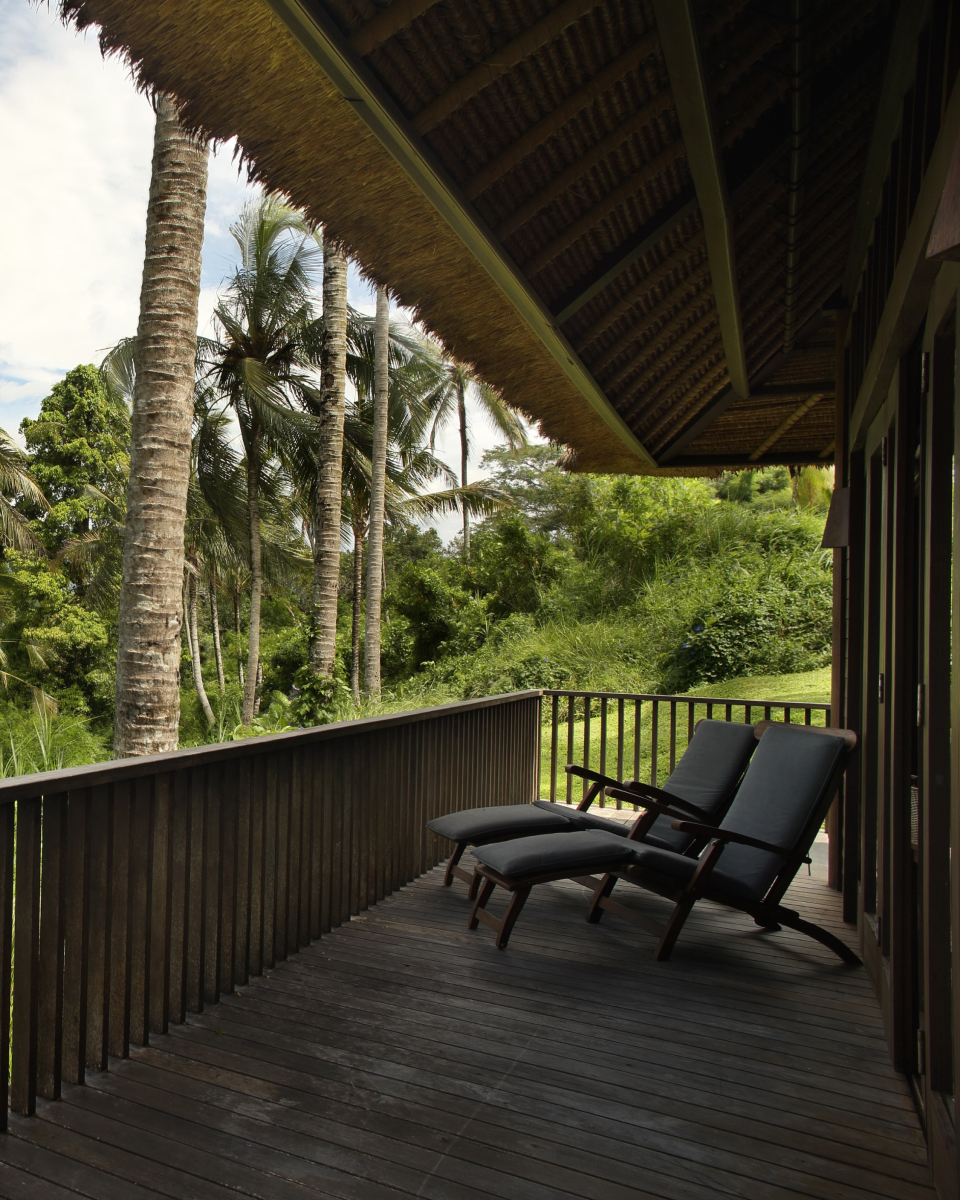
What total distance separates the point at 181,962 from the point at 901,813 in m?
2.31

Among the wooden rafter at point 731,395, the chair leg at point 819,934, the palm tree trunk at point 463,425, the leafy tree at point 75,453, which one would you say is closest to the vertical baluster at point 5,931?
the chair leg at point 819,934

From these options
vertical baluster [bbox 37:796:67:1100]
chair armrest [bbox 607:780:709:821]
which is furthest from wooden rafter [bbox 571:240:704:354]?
vertical baluster [bbox 37:796:67:1100]

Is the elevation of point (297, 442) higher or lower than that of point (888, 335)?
higher

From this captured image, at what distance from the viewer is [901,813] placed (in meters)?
2.42

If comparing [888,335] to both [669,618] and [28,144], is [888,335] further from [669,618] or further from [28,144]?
[28,144]

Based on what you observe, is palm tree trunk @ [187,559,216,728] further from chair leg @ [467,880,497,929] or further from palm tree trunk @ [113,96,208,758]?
chair leg @ [467,880,497,929]

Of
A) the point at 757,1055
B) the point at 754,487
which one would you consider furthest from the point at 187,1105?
the point at 754,487

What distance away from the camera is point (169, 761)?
2574 millimetres

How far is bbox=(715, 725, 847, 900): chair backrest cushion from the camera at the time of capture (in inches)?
133

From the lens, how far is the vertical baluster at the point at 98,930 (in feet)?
7.55

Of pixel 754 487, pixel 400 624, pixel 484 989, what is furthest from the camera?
pixel 754 487

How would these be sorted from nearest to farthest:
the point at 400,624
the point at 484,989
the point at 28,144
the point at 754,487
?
the point at 484,989, the point at 400,624, the point at 754,487, the point at 28,144

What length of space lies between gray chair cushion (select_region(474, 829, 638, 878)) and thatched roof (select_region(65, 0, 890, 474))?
2030 millimetres

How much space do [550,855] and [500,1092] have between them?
1168 mm
